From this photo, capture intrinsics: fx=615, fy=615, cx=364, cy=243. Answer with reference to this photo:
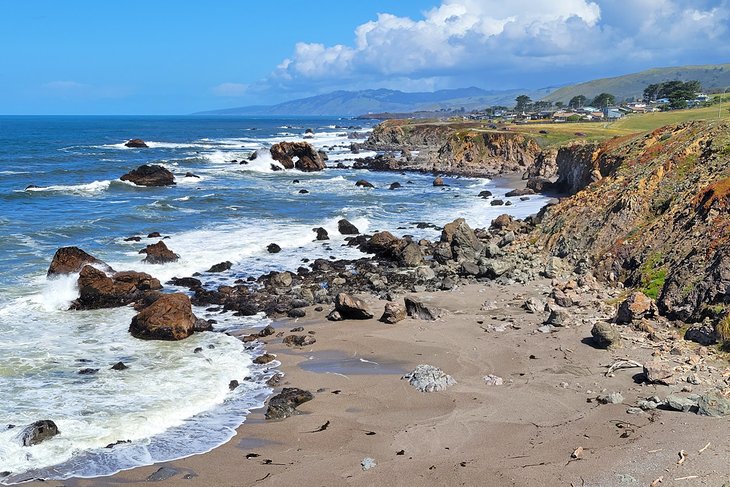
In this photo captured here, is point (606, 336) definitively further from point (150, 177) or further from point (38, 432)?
point (150, 177)

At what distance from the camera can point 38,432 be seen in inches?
477

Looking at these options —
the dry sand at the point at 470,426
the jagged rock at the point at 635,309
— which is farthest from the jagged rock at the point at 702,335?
the jagged rock at the point at 635,309

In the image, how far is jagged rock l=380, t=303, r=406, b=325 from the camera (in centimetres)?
1980

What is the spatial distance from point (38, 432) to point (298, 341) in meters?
7.77

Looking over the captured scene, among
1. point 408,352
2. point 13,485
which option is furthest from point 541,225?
point 13,485

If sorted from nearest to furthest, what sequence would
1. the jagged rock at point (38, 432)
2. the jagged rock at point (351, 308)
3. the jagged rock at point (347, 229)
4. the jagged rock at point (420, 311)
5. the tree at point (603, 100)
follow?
the jagged rock at point (38, 432) < the jagged rock at point (420, 311) < the jagged rock at point (351, 308) < the jagged rock at point (347, 229) < the tree at point (603, 100)

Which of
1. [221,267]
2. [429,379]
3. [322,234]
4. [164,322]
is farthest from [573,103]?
[429,379]

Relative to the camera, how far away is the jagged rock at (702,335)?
15.2 m

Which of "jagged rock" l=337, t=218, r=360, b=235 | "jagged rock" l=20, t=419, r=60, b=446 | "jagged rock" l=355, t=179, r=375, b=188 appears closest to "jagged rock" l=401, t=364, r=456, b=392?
"jagged rock" l=20, t=419, r=60, b=446

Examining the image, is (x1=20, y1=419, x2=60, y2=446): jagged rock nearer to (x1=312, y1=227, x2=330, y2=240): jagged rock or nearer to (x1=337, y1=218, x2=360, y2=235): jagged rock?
(x1=312, y1=227, x2=330, y2=240): jagged rock

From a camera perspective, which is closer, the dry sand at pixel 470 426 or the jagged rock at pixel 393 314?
the dry sand at pixel 470 426

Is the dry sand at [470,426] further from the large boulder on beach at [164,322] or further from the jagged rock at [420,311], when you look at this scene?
the large boulder on beach at [164,322]

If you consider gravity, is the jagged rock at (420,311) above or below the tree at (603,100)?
below

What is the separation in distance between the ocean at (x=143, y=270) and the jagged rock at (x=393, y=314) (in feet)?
13.8
